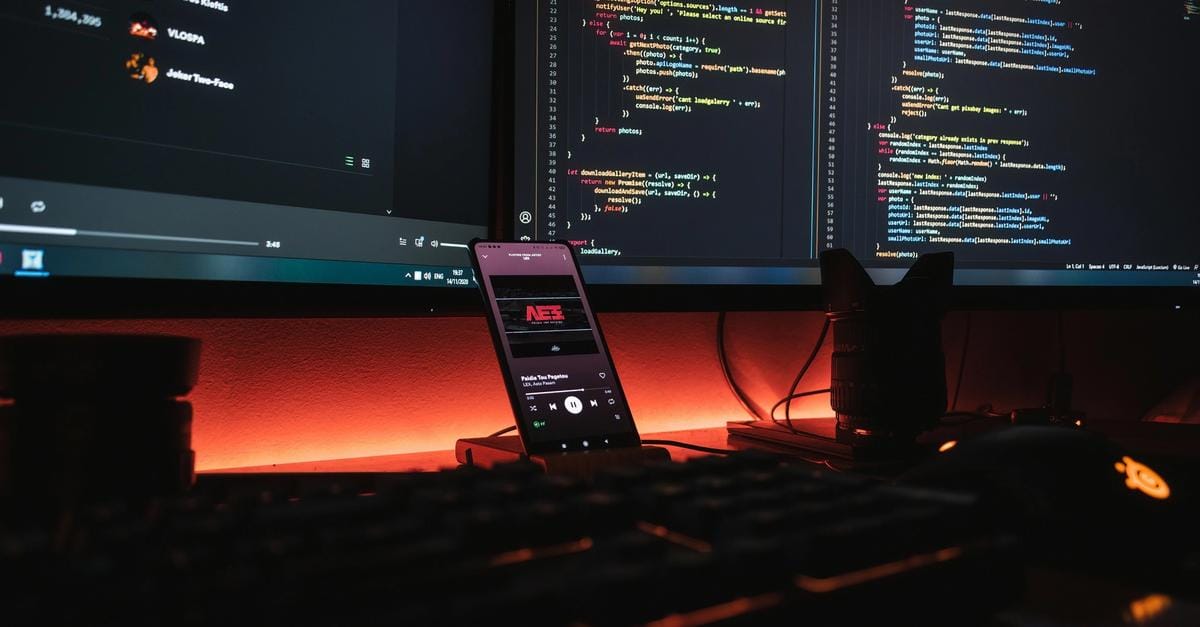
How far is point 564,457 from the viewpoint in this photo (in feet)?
1.86

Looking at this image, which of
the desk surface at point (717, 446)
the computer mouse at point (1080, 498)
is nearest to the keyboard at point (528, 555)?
the computer mouse at point (1080, 498)

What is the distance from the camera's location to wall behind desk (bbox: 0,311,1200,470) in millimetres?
721

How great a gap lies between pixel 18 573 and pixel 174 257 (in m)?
0.35

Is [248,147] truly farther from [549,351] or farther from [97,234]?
[549,351]

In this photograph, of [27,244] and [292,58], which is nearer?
[27,244]

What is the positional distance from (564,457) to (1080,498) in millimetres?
309

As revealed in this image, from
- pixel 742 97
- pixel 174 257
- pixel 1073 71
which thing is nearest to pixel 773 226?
pixel 742 97

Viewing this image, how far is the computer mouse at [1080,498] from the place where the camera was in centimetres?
40

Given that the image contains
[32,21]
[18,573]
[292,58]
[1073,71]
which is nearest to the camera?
[18,573]

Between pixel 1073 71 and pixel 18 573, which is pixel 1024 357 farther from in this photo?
pixel 18 573

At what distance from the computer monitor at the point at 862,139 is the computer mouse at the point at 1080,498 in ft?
Result: 1.22

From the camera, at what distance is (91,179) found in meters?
0.52

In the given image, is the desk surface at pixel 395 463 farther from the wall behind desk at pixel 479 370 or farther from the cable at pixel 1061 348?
the cable at pixel 1061 348

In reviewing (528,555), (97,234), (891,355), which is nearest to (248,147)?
(97,234)
